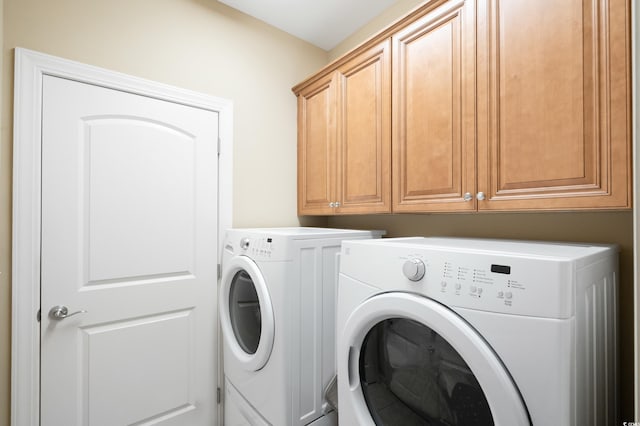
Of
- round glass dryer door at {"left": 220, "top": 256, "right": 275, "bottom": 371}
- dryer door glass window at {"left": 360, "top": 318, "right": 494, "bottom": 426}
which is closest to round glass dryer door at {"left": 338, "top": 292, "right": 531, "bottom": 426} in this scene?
dryer door glass window at {"left": 360, "top": 318, "right": 494, "bottom": 426}

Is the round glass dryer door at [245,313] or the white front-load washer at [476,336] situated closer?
the white front-load washer at [476,336]

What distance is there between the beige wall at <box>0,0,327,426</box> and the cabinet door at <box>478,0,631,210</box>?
50.8 inches

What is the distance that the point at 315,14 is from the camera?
1915 millimetres

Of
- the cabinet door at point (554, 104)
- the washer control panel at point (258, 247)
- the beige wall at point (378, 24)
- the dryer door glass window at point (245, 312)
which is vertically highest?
the beige wall at point (378, 24)

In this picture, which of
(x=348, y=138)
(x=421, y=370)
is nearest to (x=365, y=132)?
(x=348, y=138)

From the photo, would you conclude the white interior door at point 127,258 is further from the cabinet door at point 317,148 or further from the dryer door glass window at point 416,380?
the dryer door glass window at point 416,380

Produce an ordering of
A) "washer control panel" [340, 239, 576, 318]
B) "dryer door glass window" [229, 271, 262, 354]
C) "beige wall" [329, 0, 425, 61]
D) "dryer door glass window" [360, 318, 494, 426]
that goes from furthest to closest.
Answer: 1. "beige wall" [329, 0, 425, 61]
2. "dryer door glass window" [229, 271, 262, 354]
3. "dryer door glass window" [360, 318, 494, 426]
4. "washer control panel" [340, 239, 576, 318]

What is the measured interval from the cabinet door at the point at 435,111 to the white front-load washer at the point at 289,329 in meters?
0.42

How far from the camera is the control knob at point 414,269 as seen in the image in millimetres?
820

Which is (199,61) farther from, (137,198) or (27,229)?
(27,229)

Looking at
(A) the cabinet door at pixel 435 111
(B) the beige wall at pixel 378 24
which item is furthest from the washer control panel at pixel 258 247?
(B) the beige wall at pixel 378 24

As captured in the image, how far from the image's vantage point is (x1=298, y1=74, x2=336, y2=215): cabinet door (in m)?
1.84

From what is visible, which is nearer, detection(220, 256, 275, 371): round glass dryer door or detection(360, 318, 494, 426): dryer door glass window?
detection(360, 318, 494, 426): dryer door glass window

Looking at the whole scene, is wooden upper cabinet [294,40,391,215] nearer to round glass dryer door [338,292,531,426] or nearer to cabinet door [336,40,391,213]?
cabinet door [336,40,391,213]
